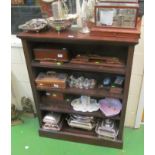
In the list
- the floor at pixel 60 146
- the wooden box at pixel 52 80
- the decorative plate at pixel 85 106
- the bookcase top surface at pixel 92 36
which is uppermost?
the bookcase top surface at pixel 92 36

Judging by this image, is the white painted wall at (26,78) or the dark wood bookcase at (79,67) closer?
the dark wood bookcase at (79,67)

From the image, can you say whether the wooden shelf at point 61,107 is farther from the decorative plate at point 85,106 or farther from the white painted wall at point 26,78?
the white painted wall at point 26,78

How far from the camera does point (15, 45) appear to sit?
72.4 inches

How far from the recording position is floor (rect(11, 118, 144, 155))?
185cm

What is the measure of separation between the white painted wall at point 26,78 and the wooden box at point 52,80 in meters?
0.35

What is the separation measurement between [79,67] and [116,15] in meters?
0.45

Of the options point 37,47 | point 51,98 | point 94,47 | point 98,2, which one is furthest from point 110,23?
point 51,98

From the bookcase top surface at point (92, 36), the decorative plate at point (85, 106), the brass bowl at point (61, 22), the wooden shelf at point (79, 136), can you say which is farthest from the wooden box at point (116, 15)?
the wooden shelf at point (79, 136)

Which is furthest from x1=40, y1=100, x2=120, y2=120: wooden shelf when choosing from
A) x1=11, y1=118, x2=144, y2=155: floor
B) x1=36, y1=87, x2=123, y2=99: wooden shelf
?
x1=11, y1=118, x2=144, y2=155: floor

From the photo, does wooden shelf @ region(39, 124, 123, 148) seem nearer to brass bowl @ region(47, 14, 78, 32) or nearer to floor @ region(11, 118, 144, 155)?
floor @ region(11, 118, 144, 155)

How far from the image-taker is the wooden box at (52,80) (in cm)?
167

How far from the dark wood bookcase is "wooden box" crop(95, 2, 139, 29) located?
84 mm
